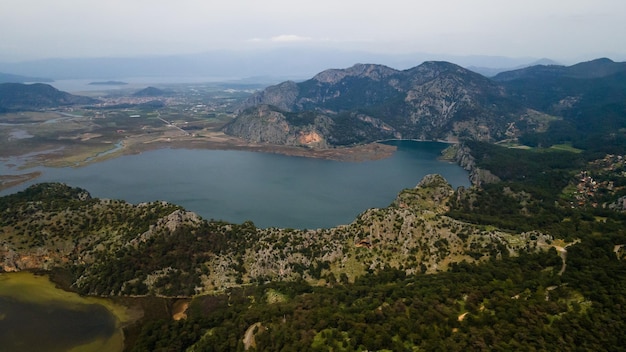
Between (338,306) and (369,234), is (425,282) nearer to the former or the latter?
(338,306)

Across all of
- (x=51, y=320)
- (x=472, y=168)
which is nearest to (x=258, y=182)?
(x=472, y=168)

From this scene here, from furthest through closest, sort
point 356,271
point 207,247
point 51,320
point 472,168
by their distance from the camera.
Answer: point 472,168, point 207,247, point 356,271, point 51,320

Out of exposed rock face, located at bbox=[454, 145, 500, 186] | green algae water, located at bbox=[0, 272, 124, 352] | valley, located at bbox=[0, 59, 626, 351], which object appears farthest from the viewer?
exposed rock face, located at bbox=[454, 145, 500, 186]

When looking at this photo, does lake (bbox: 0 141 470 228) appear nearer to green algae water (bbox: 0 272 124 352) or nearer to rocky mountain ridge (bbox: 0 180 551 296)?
rocky mountain ridge (bbox: 0 180 551 296)

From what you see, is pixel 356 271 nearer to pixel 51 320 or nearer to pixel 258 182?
pixel 51 320

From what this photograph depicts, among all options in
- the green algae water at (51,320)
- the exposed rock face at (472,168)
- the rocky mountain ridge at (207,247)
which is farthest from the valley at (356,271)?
the exposed rock face at (472,168)

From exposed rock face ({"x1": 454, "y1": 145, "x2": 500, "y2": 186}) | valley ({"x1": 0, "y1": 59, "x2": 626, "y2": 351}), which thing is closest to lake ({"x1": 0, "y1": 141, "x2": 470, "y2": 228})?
exposed rock face ({"x1": 454, "y1": 145, "x2": 500, "y2": 186})

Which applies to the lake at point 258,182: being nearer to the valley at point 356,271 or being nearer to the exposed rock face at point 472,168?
the exposed rock face at point 472,168
